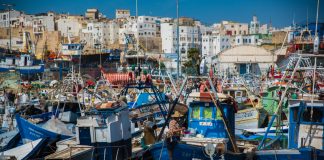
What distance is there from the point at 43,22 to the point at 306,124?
87.8 meters

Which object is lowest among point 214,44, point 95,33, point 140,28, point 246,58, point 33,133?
point 33,133

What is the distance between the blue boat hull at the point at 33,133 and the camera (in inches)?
492

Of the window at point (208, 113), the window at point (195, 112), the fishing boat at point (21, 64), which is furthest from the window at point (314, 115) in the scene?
the fishing boat at point (21, 64)

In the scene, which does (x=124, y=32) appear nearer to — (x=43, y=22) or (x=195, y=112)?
(x=43, y=22)

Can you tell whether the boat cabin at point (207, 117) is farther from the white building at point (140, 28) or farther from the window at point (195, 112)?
the white building at point (140, 28)

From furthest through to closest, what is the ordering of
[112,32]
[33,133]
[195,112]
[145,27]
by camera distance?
[112,32], [145,27], [33,133], [195,112]

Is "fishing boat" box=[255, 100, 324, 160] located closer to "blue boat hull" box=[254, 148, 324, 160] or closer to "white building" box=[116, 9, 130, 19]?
"blue boat hull" box=[254, 148, 324, 160]


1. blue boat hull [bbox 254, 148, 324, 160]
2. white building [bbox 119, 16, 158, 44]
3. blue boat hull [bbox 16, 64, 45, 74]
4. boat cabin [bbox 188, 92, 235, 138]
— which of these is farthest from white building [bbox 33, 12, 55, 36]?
blue boat hull [bbox 254, 148, 324, 160]

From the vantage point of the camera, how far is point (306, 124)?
9.53 meters

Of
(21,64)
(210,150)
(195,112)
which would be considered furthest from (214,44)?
(210,150)

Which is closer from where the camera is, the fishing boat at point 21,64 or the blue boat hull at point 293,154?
the blue boat hull at point 293,154

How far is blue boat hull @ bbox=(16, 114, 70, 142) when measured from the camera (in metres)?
12.5

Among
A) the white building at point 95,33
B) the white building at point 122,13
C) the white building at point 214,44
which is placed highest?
the white building at point 122,13

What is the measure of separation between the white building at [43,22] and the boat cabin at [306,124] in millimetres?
78548
